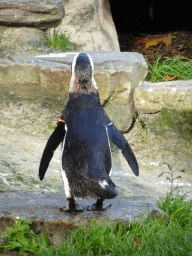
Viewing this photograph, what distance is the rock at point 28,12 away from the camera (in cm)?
543

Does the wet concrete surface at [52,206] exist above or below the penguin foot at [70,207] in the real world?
below

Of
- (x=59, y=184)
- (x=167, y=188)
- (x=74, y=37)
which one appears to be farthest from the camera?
(x=74, y=37)

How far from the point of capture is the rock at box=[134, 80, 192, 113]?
471cm

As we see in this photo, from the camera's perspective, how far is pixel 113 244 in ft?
7.57

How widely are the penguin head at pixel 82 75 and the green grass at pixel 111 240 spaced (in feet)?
3.04

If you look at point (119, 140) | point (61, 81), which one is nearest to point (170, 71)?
point (61, 81)

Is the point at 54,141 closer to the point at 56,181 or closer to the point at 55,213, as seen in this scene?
the point at 55,213

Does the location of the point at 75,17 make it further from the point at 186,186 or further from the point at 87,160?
the point at 87,160

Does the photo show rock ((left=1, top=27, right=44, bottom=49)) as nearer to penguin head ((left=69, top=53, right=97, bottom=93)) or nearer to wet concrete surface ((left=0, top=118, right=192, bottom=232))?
wet concrete surface ((left=0, top=118, right=192, bottom=232))

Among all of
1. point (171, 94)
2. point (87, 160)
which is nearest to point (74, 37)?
point (171, 94)

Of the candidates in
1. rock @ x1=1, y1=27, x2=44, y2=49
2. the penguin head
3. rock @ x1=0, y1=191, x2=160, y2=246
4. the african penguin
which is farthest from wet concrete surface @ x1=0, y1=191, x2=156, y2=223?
rock @ x1=1, y1=27, x2=44, y2=49

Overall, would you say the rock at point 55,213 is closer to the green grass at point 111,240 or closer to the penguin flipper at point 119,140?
the green grass at point 111,240

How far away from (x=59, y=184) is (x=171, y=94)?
2.05 m

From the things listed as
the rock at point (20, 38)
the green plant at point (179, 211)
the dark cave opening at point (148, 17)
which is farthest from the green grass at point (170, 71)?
the green plant at point (179, 211)
